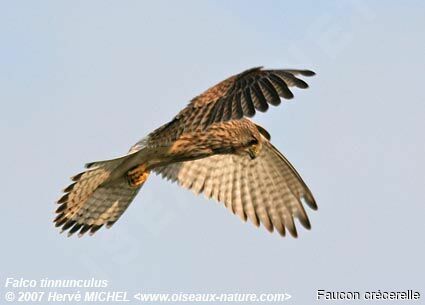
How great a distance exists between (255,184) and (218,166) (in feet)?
1.68

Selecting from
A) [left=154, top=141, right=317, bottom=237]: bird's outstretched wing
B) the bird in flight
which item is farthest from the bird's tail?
[left=154, top=141, right=317, bottom=237]: bird's outstretched wing

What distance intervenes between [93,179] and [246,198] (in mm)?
2333

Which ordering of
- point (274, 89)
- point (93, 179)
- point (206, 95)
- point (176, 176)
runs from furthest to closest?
1. point (176, 176)
2. point (93, 179)
3. point (206, 95)
4. point (274, 89)

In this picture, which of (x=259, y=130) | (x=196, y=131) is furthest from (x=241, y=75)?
(x=259, y=130)

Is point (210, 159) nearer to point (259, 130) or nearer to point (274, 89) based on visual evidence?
point (259, 130)

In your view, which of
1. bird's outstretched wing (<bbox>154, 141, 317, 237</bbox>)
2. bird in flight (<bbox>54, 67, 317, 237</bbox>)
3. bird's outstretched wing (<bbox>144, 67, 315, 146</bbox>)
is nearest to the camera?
bird's outstretched wing (<bbox>144, 67, 315, 146</bbox>)

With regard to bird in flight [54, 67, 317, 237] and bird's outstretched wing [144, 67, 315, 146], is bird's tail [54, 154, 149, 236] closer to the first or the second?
bird in flight [54, 67, 317, 237]

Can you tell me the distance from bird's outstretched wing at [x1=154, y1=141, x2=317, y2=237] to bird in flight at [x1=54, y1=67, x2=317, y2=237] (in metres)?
0.01

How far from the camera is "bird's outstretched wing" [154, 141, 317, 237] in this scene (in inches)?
570

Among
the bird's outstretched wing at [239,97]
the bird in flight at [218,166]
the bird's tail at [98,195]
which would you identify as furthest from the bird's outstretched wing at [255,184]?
the bird's outstretched wing at [239,97]

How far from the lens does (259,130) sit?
14.5 meters

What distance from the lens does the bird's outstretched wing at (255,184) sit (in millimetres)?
14469

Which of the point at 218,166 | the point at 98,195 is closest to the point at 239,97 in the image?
the point at 98,195

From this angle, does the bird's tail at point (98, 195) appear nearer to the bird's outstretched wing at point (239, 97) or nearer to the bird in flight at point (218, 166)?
the bird in flight at point (218, 166)
